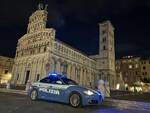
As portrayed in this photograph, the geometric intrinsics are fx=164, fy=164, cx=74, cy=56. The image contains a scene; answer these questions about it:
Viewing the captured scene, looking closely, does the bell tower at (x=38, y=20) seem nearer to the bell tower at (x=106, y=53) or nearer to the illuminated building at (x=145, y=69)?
the bell tower at (x=106, y=53)

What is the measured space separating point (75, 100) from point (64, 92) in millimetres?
846

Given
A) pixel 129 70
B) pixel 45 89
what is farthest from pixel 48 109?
pixel 129 70

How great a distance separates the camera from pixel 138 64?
88.2 meters

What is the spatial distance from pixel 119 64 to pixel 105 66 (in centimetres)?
1650

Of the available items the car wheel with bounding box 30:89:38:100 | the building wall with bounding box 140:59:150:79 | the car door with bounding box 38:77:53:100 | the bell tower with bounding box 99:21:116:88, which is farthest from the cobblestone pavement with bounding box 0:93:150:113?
the building wall with bounding box 140:59:150:79

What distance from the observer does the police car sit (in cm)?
809

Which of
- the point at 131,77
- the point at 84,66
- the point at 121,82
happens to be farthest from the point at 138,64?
the point at 84,66

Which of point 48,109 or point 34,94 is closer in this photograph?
point 48,109

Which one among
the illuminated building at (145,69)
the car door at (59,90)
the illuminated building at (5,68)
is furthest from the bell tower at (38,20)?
the illuminated building at (145,69)

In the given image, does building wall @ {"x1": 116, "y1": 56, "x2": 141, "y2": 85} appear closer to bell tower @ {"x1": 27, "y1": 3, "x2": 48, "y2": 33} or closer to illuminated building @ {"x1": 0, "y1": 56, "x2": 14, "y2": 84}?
bell tower @ {"x1": 27, "y1": 3, "x2": 48, "y2": 33}

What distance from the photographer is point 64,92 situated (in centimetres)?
878

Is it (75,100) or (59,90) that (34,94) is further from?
(75,100)

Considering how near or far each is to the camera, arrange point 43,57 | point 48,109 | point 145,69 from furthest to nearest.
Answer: point 145,69
point 43,57
point 48,109

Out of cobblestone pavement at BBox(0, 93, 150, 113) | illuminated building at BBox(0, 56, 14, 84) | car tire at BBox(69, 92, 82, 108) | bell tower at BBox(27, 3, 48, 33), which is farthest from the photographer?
illuminated building at BBox(0, 56, 14, 84)
